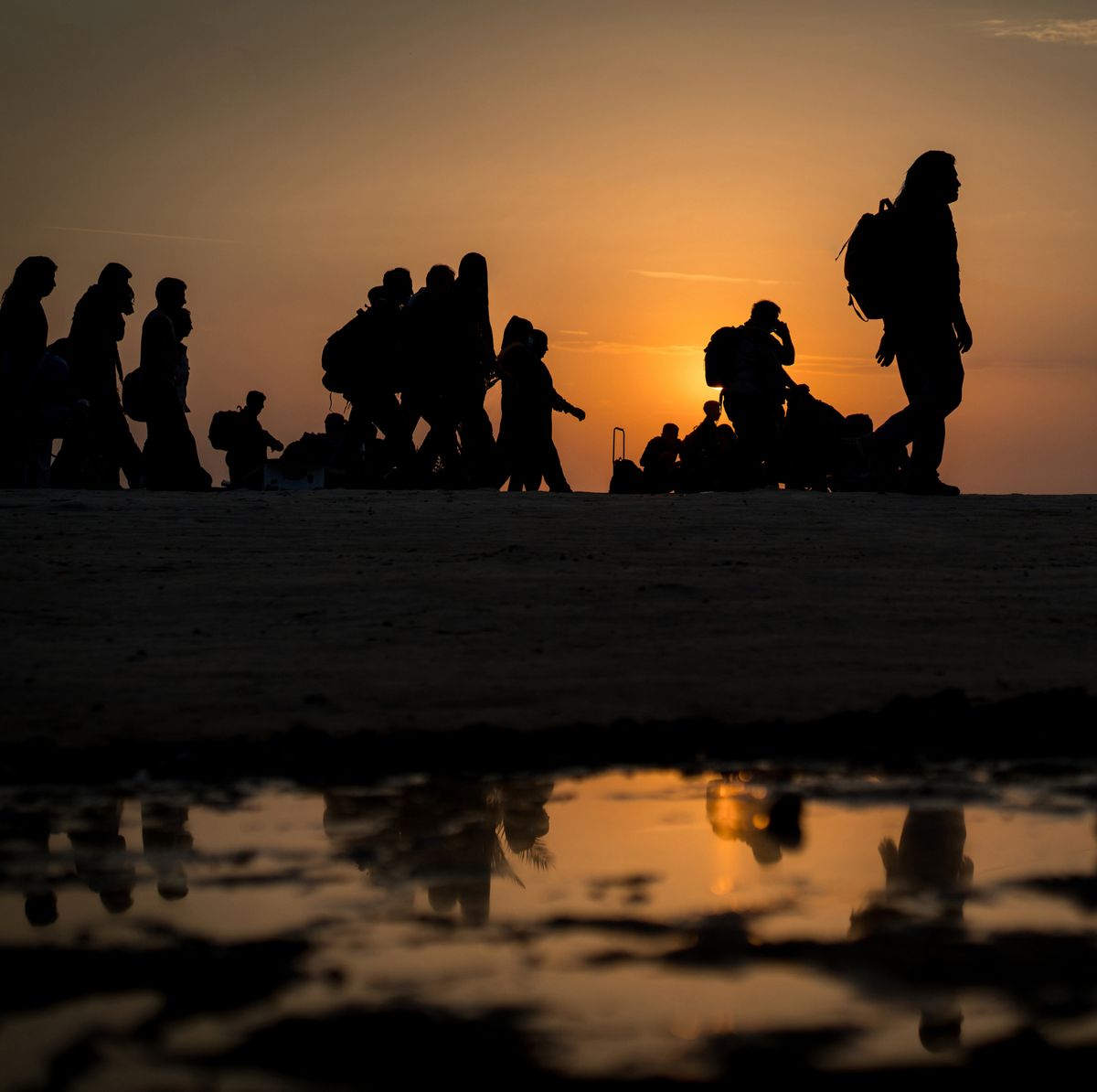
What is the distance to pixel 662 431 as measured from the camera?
21625 millimetres

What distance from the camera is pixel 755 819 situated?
487 cm

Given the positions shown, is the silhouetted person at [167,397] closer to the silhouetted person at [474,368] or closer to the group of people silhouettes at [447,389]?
the group of people silhouettes at [447,389]

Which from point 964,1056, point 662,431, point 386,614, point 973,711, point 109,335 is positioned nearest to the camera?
point 964,1056

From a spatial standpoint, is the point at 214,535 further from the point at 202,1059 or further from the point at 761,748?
the point at 202,1059

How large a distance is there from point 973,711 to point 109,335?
37.8 feet

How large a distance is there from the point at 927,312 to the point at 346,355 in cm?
558

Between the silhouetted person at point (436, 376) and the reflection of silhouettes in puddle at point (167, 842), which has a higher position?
the silhouetted person at point (436, 376)

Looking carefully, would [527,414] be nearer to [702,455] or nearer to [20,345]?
[702,455]

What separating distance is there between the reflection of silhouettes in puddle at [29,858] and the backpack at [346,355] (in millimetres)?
11821

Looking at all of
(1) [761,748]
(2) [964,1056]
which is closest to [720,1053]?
(2) [964,1056]

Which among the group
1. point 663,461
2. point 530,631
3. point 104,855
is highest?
point 663,461

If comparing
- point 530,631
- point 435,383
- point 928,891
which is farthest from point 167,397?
point 928,891

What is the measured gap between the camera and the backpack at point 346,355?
54.8 feet

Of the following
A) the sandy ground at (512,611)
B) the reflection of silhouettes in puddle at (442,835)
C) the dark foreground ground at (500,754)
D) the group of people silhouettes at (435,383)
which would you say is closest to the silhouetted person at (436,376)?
the group of people silhouettes at (435,383)
